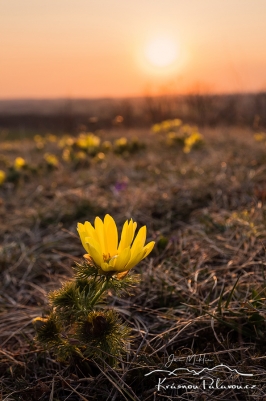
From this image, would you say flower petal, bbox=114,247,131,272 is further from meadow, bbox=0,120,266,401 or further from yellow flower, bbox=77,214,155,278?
meadow, bbox=0,120,266,401

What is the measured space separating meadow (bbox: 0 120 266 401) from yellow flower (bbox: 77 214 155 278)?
0.34 m

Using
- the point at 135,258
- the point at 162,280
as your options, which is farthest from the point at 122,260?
the point at 162,280

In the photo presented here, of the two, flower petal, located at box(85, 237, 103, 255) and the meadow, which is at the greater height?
flower petal, located at box(85, 237, 103, 255)

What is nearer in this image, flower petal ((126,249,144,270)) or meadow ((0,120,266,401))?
flower petal ((126,249,144,270))

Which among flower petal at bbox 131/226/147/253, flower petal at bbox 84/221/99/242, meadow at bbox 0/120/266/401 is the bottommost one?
meadow at bbox 0/120/266/401

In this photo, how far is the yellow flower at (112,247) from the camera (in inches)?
46.9

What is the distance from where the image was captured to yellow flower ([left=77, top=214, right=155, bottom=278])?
1.19 metres

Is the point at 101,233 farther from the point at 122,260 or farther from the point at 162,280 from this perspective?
the point at 162,280

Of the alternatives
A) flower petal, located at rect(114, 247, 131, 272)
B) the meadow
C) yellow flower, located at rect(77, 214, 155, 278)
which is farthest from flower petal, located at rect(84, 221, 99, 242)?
the meadow

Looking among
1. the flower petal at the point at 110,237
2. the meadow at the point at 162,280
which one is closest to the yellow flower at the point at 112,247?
the flower petal at the point at 110,237

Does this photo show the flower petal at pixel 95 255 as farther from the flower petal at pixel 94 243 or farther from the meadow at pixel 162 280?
the meadow at pixel 162 280

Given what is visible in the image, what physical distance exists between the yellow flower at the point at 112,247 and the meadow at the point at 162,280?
34 cm

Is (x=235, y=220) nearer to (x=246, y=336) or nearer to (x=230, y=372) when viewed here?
(x=246, y=336)

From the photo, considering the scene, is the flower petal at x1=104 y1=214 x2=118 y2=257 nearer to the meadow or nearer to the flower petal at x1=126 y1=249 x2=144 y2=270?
the flower petal at x1=126 y1=249 x2=144 y2=270
